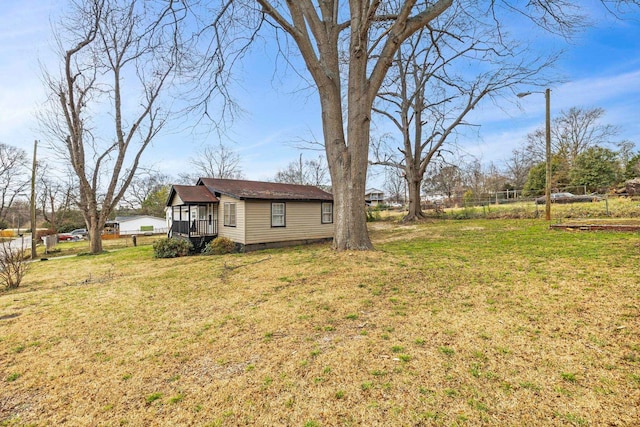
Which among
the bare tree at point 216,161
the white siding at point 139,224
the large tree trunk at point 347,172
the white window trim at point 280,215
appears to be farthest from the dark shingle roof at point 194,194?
the white siding at point 139,224

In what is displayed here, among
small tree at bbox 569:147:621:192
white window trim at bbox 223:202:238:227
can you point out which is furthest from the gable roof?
small tree at bbox 569:147:621:192

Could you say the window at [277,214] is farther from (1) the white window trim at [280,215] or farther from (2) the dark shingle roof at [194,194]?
(2) the dark shingle roof at [194,194]

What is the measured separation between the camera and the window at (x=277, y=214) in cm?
1229

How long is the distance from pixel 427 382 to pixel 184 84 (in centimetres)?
919

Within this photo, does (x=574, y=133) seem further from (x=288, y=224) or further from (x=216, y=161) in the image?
(x=216, y=161)

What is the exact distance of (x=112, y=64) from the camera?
14.9 meters

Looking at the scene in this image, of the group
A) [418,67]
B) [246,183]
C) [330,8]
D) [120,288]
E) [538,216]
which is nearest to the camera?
[120,288]

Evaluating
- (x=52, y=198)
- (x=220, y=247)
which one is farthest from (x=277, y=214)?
(x=52, y=198)

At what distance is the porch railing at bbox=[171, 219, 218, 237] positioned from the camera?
41.8ft

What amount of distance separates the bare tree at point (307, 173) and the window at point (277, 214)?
23721 mm

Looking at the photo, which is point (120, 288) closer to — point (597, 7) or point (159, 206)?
point (597, 7)

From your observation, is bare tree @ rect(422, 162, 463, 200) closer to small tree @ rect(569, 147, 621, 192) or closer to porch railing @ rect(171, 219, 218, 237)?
small tree @ rect(569, 147, 621, 192)

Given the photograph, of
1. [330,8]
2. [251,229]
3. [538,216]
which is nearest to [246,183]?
[251,229]

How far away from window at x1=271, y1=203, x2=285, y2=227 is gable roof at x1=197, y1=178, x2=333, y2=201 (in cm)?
44
